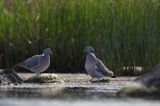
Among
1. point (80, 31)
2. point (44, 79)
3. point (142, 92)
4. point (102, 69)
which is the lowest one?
point (44, 79)

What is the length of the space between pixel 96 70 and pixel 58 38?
254 cm

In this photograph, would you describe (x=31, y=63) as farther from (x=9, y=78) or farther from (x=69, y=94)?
(x=69, y=94)

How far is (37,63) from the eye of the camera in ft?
47.1

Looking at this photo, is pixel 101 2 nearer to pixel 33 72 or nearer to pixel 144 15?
pixel 144 15

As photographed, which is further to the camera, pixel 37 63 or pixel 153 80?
pixel 37 63

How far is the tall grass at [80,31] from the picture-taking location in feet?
46.9

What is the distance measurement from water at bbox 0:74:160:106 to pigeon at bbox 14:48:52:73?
2.64 feet

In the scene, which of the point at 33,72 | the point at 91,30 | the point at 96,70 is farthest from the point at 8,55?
the point at 96,70

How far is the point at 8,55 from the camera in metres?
15.6

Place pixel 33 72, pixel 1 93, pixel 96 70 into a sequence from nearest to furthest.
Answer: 1. pixel 1 93
2. pixel 96 70
3. pixel 33 72

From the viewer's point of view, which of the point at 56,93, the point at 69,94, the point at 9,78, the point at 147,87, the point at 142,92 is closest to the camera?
the point at 142,92

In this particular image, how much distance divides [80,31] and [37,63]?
1811 mm

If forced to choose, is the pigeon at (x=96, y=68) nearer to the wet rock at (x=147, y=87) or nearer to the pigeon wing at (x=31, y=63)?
the pigeon wing at (x=31, y=63)

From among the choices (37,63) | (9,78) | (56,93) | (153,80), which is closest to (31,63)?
(37,63)
